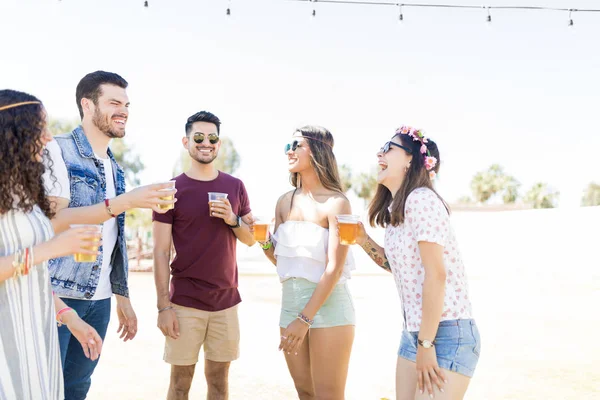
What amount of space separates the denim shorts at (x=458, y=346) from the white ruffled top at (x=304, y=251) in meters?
1.01

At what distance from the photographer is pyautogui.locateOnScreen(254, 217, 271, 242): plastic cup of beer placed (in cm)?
380

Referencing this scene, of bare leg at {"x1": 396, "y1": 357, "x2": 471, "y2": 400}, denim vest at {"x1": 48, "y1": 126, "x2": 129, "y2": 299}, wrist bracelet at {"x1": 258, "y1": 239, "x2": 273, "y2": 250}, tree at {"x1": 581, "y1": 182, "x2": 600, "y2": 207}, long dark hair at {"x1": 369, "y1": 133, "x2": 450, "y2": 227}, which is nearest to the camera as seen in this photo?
bare leg at {"x1": 396, "y1": 357, "x2": 471, "y2": 400}

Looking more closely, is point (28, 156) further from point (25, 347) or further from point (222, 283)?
point (222, 283)

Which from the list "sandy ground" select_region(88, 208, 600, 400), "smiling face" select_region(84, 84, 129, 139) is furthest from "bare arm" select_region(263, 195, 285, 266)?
"sandy ground" select_region(88, 208, 600, 400)

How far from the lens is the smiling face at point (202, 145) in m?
4.22

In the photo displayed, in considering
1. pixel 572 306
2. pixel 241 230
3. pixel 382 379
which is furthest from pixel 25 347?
pixel 572 306

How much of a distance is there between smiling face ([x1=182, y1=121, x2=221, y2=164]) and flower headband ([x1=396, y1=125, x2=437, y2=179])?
163 cm

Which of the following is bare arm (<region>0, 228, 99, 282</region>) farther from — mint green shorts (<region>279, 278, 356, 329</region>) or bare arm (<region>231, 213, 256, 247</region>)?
bare arm (<region>231, 213, 256, 247</region>)

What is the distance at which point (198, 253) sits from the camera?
4.07 metres

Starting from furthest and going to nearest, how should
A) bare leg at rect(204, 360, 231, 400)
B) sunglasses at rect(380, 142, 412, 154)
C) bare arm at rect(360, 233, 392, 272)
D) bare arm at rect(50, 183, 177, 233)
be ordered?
bare leg at rect(204, 360, 231, 400) < bare arm at rect(360, 233, 392, 272) < sunglasses at rect(380, 142, 412, 154) < bare arm at rect(50, 183, 177, 233)

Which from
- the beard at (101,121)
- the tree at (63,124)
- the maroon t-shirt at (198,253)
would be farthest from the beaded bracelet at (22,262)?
the tree at (63,124)

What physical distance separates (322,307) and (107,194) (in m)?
1.63

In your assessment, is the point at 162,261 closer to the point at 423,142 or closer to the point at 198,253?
the point at 198,253

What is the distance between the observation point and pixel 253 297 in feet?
47.8
